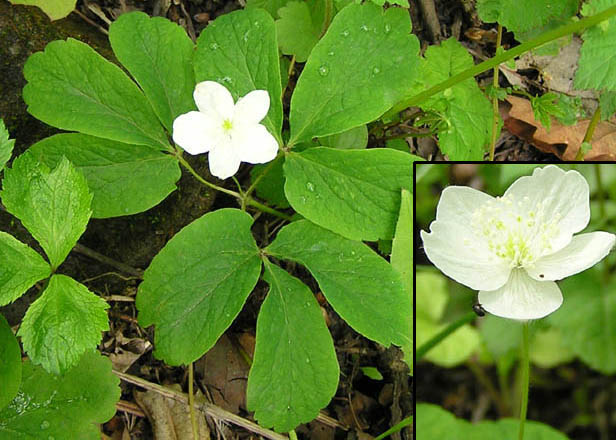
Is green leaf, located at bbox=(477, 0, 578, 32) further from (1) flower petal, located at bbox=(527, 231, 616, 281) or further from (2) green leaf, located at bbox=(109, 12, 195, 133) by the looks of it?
(2) green leaf, located at bbox=(109, 12, 195, 133)

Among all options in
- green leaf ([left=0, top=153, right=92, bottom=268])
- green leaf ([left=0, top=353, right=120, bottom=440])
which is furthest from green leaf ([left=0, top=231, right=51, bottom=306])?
green leaf ([left=0, top=353, right=120, bottom=440])

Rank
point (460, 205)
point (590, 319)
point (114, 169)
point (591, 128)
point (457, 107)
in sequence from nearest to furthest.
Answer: point (460, 205) < point (114, 169) < point (590, 319) < point (457, 107) < point (591, 128)

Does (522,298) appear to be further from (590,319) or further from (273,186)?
(273,186)

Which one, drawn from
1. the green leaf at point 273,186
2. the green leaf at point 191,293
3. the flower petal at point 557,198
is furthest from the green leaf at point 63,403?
the flower petal at point 557,198

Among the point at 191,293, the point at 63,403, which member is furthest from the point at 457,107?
the point at 63,403

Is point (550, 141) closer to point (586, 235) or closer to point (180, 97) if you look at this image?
point (586, 235)

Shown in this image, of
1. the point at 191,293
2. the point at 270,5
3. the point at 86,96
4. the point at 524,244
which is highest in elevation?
the point at 270,5
